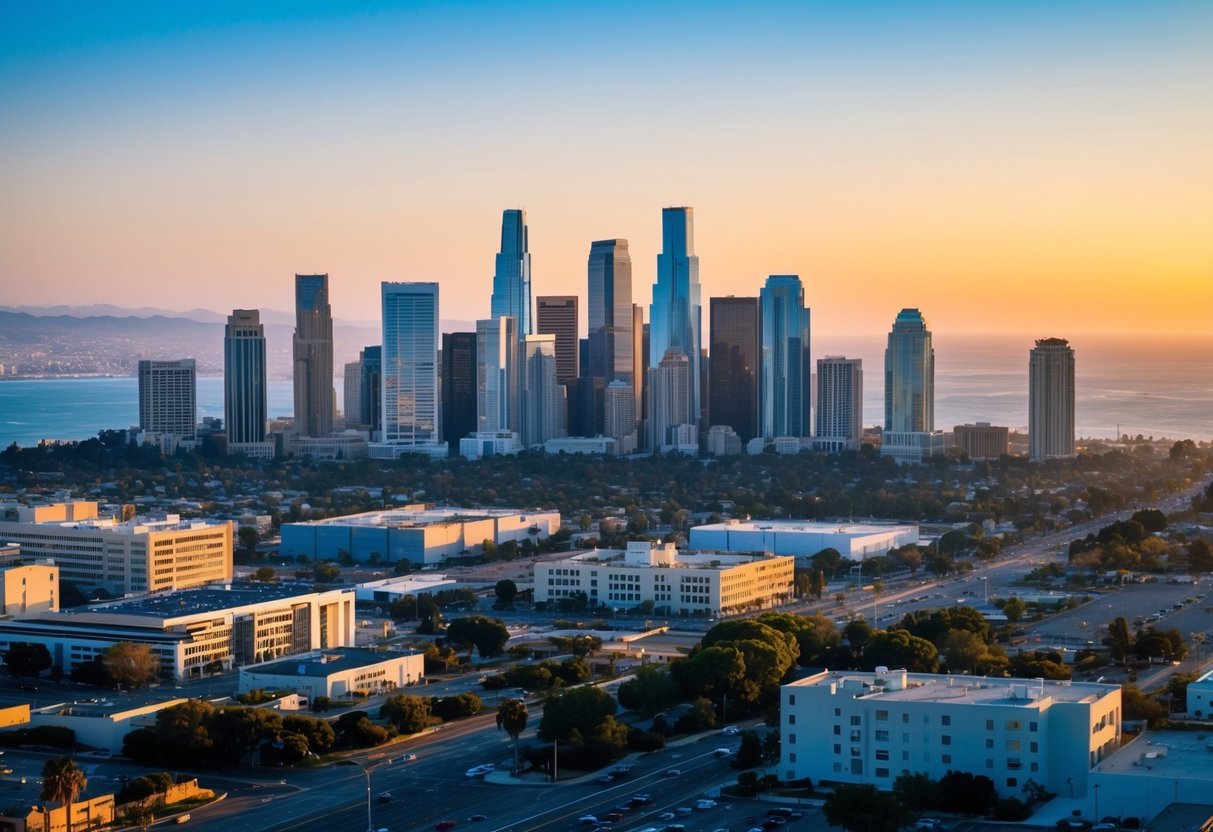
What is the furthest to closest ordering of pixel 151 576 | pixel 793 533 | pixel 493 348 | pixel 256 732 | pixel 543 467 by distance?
pixel 493 348 < pixel 543 467 < pixel 793 533 < pixel 151 576 < pixel 256 732

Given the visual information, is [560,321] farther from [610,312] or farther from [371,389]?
[371,389]

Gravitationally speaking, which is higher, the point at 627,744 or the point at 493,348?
the point at 493,348

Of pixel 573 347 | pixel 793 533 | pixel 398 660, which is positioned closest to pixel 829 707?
pixel 398 660

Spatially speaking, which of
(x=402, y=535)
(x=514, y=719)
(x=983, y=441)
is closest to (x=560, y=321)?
(x=983, y=441)

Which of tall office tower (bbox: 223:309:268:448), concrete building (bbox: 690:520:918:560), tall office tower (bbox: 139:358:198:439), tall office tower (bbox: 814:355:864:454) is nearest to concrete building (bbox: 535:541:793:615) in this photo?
concrete building (bbox: 690:520:918:560)

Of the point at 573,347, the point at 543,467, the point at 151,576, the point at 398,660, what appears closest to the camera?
the point at 398,660

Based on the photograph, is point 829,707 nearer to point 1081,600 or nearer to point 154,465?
point 1081,600

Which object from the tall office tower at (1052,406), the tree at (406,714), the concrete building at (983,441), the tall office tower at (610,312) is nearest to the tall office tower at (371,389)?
the tall office tower at (610,312)

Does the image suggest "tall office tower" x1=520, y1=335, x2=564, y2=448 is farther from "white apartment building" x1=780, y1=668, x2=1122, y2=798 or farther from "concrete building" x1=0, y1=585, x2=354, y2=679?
"white apartment building" x1=780, y1=668, x2=1122, y2=798
